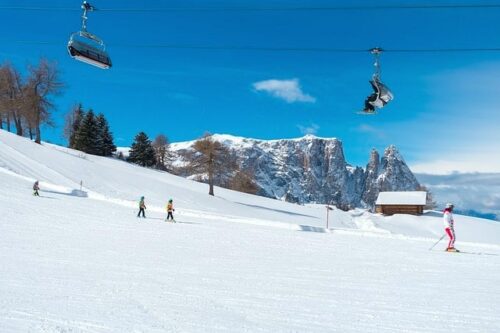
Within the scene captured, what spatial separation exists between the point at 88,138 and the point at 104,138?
3.77m

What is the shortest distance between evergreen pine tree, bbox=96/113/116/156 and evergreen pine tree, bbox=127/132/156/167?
3.23m

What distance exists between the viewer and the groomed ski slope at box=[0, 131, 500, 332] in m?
6.40

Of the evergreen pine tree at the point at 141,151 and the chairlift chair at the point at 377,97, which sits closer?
the chairlift chair at the point at 377,97

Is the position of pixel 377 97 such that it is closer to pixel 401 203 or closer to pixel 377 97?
pixel 377 97

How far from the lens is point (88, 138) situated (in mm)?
66625

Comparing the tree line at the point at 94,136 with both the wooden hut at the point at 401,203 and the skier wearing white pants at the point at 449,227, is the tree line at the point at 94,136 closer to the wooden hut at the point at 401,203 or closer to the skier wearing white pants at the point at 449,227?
the wooden hut at the point at 401,203

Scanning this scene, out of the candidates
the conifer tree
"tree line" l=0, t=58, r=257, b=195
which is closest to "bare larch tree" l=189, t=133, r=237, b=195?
"tree line" l=0, t=58, r=257, b=195

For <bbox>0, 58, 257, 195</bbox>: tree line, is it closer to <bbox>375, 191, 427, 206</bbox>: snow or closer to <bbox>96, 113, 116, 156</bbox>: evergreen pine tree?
<bbox>96, 113, 116, 156</bbox>: evergreen pine tree

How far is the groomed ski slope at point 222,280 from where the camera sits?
6.40 metres

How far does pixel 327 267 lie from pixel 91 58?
33.0 feet

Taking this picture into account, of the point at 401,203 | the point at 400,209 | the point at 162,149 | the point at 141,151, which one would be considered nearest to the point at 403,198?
the point at 401,203

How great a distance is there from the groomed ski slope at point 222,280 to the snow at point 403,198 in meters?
50.7

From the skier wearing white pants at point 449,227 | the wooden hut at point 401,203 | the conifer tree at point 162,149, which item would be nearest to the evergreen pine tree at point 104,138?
the conifer tree at point 162,149

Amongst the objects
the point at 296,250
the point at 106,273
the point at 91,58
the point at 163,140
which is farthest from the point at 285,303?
the point at 163,140
